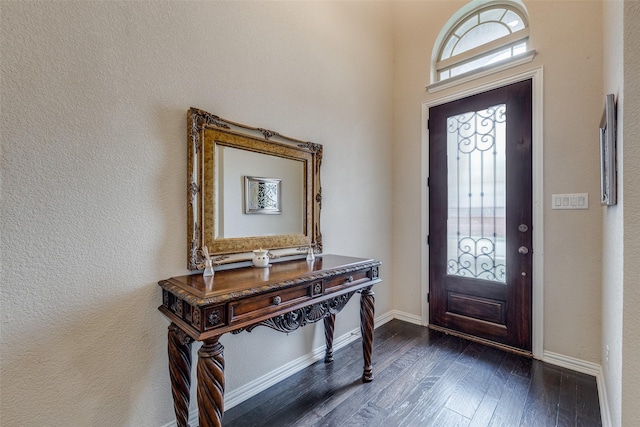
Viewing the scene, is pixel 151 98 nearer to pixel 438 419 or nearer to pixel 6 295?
pixel 6 295

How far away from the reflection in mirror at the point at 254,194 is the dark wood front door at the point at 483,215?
4.98ft

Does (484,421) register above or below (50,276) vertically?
below

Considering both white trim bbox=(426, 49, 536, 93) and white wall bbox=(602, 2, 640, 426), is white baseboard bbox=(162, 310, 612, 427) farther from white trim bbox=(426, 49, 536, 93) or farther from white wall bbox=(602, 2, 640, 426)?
white trim bbox=(426, 49, 536, 93)

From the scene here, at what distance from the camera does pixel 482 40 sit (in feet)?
8.77

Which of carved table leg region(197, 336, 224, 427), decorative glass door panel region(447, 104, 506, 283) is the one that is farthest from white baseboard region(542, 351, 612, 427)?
carved table leg region(197, 336, 224, 427)

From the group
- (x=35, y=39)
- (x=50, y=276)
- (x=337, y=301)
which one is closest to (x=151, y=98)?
(x=35, y=39)

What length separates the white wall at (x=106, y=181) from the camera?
112 centimetres

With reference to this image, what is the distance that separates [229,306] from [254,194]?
32.1 inches

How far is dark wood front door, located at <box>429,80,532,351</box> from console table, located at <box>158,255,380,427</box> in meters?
1.28

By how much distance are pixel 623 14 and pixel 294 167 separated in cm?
176

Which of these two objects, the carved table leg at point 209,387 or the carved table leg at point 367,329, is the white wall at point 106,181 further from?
the carved table leg at point 367,329

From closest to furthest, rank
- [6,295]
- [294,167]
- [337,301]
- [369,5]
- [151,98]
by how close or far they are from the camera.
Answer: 1. [6,295]
2. [151,98]
3. [337,301]
4. [294,167]
5. [369,5]

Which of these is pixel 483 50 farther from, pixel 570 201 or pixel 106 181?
pixel 106 181

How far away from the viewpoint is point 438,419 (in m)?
1.63
